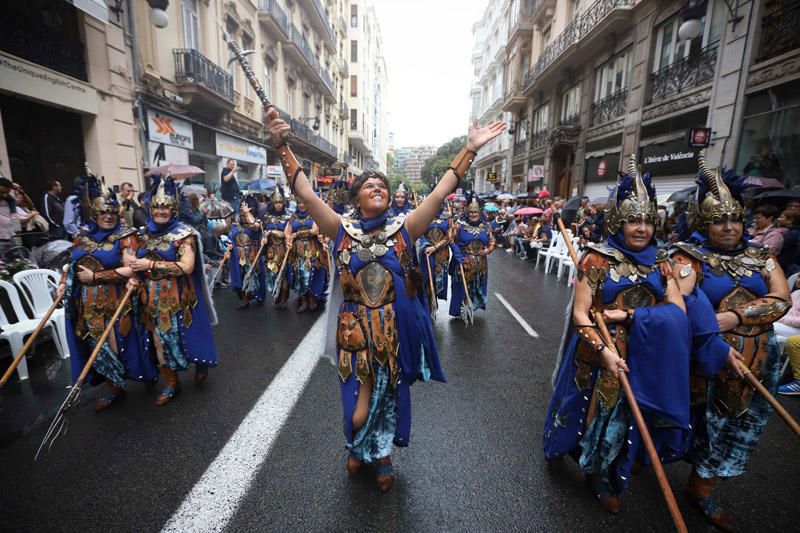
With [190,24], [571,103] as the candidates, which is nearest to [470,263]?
[190,24]

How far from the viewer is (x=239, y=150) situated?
1773 centimetres

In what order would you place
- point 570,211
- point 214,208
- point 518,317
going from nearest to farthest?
point 518,317
point 214,208
point 570,211

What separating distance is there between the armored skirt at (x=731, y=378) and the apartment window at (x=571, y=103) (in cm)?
1966

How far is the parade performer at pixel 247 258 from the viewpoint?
→ 23.5 feet

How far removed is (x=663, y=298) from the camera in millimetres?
2312

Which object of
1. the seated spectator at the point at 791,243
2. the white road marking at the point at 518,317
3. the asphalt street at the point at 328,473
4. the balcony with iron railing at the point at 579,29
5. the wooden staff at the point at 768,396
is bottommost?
the white road marking at the point at 518,317

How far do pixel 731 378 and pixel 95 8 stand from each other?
42.6 feet

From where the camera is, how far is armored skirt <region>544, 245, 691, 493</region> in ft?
7.26

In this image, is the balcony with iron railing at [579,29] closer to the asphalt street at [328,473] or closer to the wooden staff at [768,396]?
the asphalt street at [328,473]

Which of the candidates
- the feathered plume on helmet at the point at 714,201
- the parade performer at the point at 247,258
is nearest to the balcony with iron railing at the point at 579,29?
the parade performer at the point at 247,258

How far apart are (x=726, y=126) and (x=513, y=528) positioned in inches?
496

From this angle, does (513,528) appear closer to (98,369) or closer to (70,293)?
(98,369)

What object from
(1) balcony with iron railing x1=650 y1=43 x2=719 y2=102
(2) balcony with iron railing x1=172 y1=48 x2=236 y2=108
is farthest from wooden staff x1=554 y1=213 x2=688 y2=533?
(2) balcony with iron railing x1=172 y1=48 x2=236 y2=108

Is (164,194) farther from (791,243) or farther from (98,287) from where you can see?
(791,243)
